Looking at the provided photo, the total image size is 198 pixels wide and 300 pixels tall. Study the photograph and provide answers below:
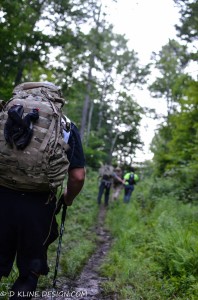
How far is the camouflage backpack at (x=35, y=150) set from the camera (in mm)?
2812

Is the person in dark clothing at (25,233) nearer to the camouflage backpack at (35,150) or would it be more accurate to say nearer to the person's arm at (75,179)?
the camouflage backpack at (35,150)

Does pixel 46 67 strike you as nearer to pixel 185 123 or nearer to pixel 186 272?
pixel 185 123

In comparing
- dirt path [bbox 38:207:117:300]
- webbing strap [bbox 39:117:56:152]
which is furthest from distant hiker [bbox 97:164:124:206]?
webbing strap [bbox 39:117:56:152]

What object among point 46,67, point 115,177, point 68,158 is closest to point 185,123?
point 115,177

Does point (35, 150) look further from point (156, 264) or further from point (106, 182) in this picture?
point (106, 182)

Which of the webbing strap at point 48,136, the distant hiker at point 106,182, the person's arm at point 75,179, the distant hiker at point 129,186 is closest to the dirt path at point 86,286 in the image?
the person's arm at point 75,179

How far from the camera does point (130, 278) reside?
5.36 meters

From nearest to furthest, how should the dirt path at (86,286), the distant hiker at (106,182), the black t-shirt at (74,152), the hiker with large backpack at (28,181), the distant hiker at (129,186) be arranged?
the hiker with large backpack at (28,181) → the black t-shirt at (74,152) → the dirt path at (86,286) → the distant hiker at (106,182) → the distant hiker at (129,186)

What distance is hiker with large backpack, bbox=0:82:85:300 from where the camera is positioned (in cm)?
281

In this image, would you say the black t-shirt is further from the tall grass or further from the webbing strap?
the tall grass

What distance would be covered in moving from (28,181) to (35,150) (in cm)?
28

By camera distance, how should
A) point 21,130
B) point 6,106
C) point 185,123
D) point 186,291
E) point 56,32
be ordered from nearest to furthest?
point 21,130, point 6,106, point 186,291, point 56,32, point 185,123

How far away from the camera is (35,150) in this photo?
9.25ft

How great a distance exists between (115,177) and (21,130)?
542 inches
